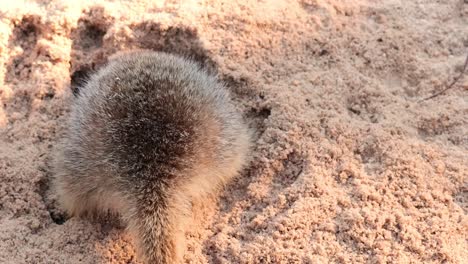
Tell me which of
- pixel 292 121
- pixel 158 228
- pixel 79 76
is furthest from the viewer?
pixel 79 76

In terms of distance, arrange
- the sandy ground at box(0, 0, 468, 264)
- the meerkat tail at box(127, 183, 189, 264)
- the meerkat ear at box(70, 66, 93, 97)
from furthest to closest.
Result: the meerkat ear at box(70, 66, 93, 97) → the sandy ground at box(0, 0, 468, 264) → the meerkat tail at box(127, 183, 189, 264)

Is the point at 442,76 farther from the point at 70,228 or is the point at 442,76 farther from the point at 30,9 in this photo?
the point at 30,9

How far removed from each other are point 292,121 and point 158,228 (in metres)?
0.73

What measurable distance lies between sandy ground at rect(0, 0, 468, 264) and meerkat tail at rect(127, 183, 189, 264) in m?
0.13

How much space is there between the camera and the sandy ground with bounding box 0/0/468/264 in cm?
193

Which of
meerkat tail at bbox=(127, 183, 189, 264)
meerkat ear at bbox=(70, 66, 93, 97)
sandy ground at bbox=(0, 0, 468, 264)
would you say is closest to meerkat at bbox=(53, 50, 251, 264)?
meerkat tail at bbox=(127, 183, 189, 264)

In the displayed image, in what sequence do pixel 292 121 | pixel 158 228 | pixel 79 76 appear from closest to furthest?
pixel 158 228 < pixel 292 121 < pixel 79 76

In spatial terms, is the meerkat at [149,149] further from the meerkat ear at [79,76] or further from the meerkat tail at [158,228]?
the meerkat ear at [79,76]

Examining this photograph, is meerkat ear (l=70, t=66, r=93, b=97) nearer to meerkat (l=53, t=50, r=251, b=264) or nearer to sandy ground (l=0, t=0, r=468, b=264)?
sandy ground (l=0, t=0, r=468, b=264)

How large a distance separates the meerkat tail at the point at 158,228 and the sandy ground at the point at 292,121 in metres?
0.13

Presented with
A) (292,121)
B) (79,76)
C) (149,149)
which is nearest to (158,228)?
(149,149)

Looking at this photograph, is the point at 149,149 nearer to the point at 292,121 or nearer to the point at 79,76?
the point at 292,121

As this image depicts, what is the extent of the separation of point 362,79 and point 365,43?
0.75 ft

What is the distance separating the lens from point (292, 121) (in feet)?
7.39
